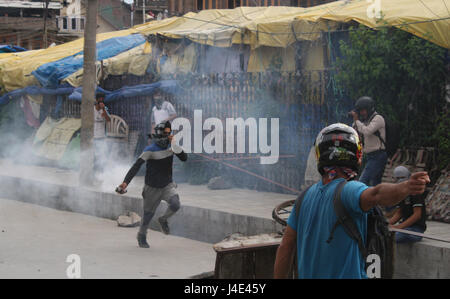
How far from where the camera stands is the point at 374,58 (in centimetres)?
1054

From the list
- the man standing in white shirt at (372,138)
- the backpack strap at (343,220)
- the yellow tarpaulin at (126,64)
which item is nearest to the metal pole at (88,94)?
the yellow tarpaulin at (126,64)

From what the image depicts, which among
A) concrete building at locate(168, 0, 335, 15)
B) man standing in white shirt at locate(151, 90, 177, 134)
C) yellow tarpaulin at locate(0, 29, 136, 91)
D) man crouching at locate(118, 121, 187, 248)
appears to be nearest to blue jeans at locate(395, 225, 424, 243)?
man crouching at locate(118, 121, 187, 248)

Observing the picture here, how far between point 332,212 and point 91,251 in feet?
21.2

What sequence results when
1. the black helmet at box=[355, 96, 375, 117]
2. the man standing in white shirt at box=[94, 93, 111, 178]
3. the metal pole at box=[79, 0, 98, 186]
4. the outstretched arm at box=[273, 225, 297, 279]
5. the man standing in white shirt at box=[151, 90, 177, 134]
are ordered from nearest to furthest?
the outstretched arm at box=[273, 225, 297, 279] → the black helmet at box=[355, 96, 375, 117] → the metal pole at box=[79, 0, 98, 186] → the man standing in white shirt at box=[151, 90, 177, 134] → the man standing in white shirt at box=[94, 93, 111, 178]

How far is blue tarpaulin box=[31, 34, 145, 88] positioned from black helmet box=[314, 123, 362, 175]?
16046mm

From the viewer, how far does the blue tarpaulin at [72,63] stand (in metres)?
19.0

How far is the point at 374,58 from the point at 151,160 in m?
3.97

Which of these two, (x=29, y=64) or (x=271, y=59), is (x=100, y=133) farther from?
(x=29, y=64)

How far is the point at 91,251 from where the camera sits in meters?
9.04

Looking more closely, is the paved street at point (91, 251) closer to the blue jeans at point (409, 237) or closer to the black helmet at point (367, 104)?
the blue jeans at point (409, 237)

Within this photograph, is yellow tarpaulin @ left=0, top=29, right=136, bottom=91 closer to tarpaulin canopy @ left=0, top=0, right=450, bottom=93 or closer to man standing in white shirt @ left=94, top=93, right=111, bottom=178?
tarpaulin canopy @ left=0, top=0, right=450, bottom=93

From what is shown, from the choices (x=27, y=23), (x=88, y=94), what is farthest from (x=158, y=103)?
(x=27, y=23)

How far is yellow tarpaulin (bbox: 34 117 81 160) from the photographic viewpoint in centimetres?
1867
